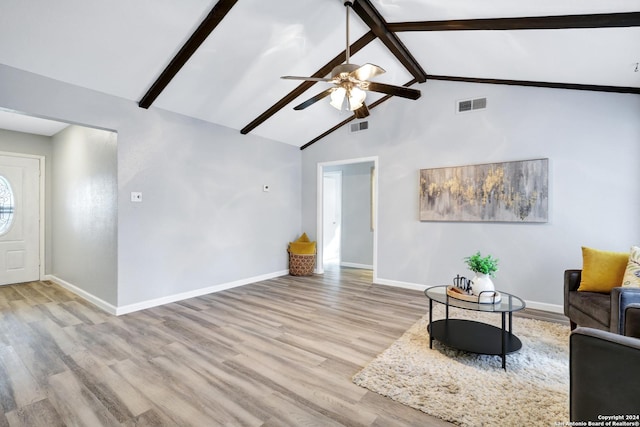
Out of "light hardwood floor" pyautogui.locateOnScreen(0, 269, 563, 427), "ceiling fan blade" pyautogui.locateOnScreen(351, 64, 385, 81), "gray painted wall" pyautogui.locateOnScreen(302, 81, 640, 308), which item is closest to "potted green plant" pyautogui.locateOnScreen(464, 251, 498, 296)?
"light hardwood floor" pyautogui.locateOnScreen(0, 269, 563, 427)

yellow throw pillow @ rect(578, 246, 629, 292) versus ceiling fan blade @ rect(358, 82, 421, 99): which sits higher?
ceiling fan blade @ rect(358, 82, 421, 99)

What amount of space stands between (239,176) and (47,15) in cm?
279

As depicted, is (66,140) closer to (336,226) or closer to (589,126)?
(336,226)

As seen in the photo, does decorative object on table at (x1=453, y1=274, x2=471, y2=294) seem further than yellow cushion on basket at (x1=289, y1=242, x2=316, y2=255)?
No

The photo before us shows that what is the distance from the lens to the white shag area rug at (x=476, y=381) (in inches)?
67.4

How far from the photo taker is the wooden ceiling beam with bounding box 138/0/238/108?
8.37ft

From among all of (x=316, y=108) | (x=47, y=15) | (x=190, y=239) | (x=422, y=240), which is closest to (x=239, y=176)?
(x=190, y=239)

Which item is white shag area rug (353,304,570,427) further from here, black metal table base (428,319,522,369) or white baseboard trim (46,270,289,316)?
white baseboard trim (46,270,289,316)

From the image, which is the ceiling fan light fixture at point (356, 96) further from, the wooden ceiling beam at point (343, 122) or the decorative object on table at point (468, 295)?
the decorative object on table at point (468, 295)

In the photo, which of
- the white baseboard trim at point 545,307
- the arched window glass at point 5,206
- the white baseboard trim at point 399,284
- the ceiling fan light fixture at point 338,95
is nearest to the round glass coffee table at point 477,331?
the white baseboard trim at point 545,307

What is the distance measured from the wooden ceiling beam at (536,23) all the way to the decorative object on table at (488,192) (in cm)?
161

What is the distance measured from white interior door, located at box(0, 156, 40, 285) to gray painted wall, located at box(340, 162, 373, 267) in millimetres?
5836

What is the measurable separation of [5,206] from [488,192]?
7.69 meters

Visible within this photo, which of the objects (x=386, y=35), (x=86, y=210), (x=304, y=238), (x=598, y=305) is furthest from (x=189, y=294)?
(x=598, y=305)
